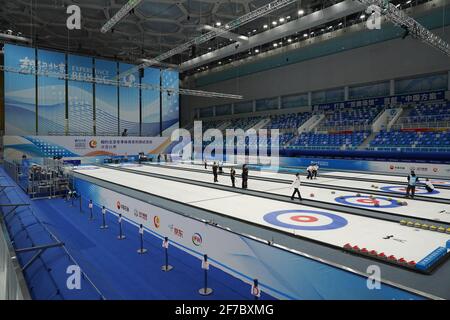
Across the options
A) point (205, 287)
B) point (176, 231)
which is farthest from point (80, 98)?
point (205, 287)

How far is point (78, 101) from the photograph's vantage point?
33.2 metres

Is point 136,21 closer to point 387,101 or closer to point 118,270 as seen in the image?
point 387,101

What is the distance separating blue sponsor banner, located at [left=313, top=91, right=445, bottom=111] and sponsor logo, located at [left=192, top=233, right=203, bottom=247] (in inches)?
986

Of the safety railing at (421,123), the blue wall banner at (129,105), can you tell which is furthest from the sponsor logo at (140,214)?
the blue wall banner at (129,105)

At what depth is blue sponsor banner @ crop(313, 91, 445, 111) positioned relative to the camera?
24.0m

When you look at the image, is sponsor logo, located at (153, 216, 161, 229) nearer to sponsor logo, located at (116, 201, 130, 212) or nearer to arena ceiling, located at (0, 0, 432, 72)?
sponsor logo, located at (116, 201, 130, 212)

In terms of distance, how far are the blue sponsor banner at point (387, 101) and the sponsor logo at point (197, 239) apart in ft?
82.2

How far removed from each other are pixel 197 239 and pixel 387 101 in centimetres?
2574

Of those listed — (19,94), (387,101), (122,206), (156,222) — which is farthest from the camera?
(19,94)

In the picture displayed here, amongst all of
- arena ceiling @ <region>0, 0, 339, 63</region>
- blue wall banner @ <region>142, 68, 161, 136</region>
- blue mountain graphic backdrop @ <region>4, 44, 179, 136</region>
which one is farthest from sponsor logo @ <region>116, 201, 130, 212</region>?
blue wall banner @ <region>142, 68, 161, 136</region>

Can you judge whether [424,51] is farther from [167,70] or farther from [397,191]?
[167,70]

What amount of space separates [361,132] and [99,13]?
2389 centimetres

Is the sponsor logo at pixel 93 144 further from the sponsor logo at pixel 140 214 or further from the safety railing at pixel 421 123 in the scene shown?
the safety railing at pixel 421 123
